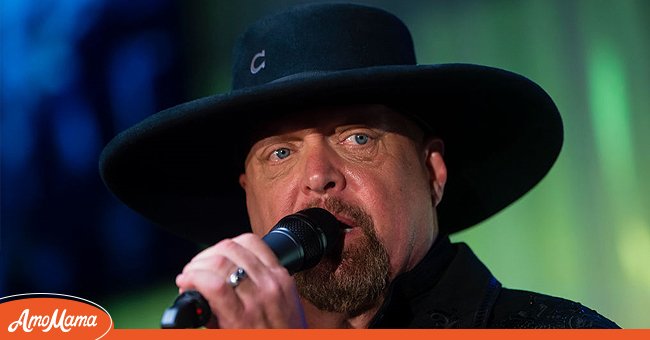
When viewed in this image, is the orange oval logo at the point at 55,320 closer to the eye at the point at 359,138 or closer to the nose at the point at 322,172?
the nose at the point at 322,172

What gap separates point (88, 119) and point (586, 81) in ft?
4.83

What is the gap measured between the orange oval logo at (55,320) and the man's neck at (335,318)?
37 cm

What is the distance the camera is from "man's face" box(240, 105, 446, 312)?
65.6 inches

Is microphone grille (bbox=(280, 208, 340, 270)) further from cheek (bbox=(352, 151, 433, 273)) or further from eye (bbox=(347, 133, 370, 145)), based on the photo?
eye (bbox=(347, 133, 370, 145))

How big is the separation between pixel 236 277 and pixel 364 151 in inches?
26.0

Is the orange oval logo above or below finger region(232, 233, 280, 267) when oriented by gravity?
below

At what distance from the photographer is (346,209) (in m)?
1.66

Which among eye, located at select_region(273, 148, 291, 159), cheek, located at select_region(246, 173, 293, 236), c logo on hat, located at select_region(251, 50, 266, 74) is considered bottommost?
cheek, located at select_region(246, 173, 293, 236)

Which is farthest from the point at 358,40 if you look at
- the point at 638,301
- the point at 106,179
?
the point at 638,301

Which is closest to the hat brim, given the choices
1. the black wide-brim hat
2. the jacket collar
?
the black wide-brim hat

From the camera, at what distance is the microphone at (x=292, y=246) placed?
1.09 m

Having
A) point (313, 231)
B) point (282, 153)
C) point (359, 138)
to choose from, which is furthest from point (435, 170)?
point (313, 231)

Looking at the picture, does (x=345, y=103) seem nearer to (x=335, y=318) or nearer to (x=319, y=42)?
(x=319, y=42)

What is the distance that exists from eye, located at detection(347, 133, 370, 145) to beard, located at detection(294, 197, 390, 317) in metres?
0.17
